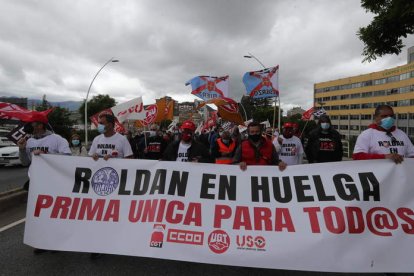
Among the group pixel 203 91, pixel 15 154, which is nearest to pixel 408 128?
pixel 203 91

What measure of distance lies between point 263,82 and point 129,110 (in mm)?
5563

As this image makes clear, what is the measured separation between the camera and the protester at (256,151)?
4.46 metres

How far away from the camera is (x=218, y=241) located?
3443 mm

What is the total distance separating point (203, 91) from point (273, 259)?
9.96 meters

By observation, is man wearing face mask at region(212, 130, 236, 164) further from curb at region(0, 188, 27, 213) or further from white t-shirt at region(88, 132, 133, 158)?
curb at region(0, 188, 27, 213)

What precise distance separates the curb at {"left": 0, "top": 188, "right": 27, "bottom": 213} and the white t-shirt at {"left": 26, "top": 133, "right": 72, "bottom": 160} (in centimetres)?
200

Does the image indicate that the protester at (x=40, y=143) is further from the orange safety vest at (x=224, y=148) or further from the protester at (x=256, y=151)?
the orange safety vest at (x=224, y=148)

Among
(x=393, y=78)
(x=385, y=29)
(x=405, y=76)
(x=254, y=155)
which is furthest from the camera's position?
(x=393, y=78)

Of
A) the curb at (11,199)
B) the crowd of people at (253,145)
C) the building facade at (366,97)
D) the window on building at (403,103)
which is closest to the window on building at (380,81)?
the building facade at (366,97)

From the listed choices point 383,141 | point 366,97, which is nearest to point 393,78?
point 366,97

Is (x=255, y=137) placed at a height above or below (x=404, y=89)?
below

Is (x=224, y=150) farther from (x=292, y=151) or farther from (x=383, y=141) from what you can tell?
(x=383, y=141)

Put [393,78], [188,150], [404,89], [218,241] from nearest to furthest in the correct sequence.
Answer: [218,241]
[188,150]
[404,89]
[393,78]

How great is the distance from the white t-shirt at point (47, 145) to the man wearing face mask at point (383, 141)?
3.99 meters
